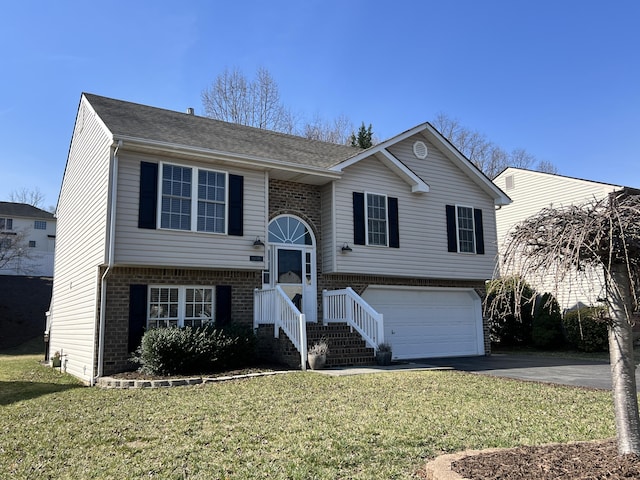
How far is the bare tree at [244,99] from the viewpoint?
28.9 metres

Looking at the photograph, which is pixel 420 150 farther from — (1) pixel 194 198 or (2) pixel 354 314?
(1) pixel 194 198

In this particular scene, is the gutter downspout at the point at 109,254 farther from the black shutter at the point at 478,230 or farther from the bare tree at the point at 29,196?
the bare tree at the point at 29,196

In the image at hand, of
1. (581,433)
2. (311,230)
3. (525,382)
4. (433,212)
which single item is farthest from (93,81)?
(581,433)

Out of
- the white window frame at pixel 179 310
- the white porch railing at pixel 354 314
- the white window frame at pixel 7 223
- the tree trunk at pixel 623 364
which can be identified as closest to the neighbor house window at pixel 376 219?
the white porch railing at pixel 354 314

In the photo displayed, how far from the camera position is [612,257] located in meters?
3.81

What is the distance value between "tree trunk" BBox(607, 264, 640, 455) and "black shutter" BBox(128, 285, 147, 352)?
962 cm

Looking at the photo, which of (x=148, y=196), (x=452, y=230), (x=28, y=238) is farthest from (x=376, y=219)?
(x=28, y=238)

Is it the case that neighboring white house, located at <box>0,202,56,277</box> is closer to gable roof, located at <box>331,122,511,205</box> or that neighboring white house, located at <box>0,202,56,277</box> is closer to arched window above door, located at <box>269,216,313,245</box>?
arched window above door, located at <box>269,216,313,245</box>

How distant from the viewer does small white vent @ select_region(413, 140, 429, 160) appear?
51.5ft

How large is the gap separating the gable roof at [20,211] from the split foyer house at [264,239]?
3022 cm

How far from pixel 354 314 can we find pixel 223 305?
130 inches

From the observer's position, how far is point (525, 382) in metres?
9.17

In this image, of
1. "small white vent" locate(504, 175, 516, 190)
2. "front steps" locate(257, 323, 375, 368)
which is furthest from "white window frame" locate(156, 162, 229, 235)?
"small white vent" locate(504, 175, 516, 190)

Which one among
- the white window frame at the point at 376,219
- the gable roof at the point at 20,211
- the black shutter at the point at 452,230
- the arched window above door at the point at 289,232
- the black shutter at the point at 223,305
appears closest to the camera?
the black shutter at the point at 223,305
